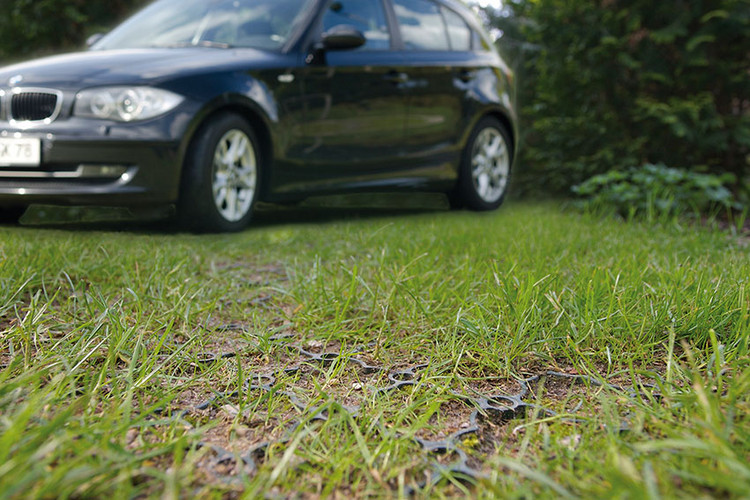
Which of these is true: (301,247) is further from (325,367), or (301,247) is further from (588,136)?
(588,136)

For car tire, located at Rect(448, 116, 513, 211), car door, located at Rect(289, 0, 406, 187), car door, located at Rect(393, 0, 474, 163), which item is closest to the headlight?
car door, located at Rect(289, 0, 406, 187)

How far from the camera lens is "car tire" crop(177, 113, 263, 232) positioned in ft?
12.5

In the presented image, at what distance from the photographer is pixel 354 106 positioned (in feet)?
15.6

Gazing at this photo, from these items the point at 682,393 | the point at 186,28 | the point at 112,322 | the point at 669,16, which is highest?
the point at 669,16

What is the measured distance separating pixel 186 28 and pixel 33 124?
139 cm

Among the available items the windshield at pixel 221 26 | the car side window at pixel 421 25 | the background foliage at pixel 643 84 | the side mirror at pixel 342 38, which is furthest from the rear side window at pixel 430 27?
the background foliage at pixel 643 84

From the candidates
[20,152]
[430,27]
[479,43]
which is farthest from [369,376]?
[479,43]

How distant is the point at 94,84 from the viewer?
358 centimetres

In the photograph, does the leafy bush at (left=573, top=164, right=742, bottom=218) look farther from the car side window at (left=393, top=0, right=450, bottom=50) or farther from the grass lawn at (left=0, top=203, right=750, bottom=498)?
the grass lawn at (left=0, top=203, right=750, bottom=498)

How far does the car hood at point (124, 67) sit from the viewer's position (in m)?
3.62

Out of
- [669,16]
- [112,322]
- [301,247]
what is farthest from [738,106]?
[112,322]

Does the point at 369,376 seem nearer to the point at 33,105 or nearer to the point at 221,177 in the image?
the point at 221,177

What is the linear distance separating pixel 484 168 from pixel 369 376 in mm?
4107

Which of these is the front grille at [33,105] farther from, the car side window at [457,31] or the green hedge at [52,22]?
the green hedge at [52,22]
